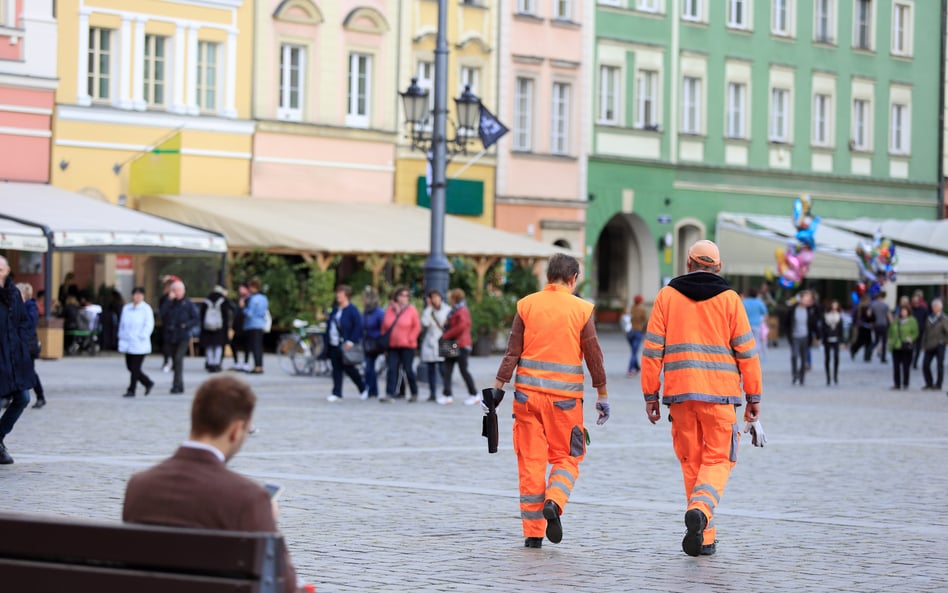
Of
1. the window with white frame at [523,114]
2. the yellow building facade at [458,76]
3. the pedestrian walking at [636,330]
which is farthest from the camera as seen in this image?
the window with white frame at [523,114]

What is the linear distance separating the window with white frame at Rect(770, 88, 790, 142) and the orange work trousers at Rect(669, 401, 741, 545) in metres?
42.8

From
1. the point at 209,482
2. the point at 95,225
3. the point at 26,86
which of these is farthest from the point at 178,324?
the point at 209,482

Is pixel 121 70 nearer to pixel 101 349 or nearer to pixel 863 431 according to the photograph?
pixel 101 349

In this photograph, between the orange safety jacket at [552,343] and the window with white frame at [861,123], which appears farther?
the window with white frame at [861,123]

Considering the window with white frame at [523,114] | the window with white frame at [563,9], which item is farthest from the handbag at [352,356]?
the window with white frame at [563,9]

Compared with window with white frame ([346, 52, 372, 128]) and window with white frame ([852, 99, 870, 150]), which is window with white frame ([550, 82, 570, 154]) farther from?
window with white frame ([852, 99, 870, 150])

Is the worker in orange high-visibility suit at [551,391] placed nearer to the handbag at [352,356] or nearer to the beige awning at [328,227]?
the handbag at [352,356]

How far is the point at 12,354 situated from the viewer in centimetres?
1430

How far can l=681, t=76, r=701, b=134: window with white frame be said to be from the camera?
162 feet

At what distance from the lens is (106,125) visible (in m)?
36.1

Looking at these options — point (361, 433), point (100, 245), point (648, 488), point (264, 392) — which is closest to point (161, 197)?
point (100, 245)

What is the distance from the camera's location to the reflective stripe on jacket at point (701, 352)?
33.1 feet

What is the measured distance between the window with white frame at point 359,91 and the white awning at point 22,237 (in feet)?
41.0

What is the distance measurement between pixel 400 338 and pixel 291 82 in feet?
54.7
